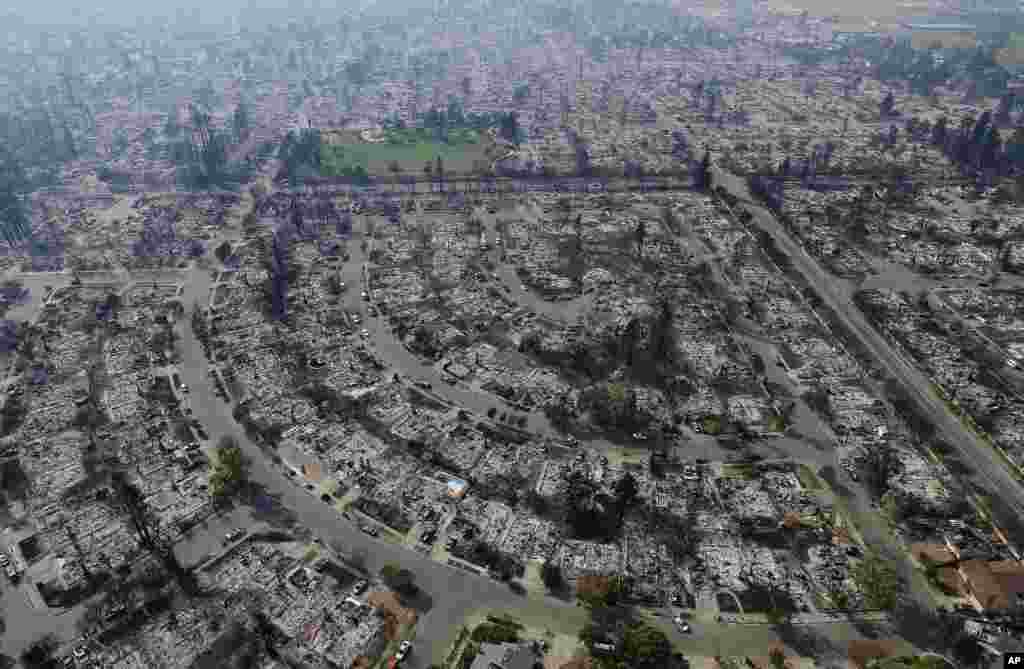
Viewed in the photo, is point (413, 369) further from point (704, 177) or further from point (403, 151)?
point (403, 151)

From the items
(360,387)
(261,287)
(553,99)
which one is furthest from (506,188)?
(553,99)

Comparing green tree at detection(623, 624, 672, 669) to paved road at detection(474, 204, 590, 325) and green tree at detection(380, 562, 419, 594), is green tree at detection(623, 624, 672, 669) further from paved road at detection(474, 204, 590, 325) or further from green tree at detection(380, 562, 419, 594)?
paved road at detection(474, 204, 590, 325)

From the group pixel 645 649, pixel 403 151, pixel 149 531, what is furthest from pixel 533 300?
pixel 403 151

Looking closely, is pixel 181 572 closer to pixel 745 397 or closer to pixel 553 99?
pixel 745 397

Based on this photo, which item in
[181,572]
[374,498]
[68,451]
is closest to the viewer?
[181,572]

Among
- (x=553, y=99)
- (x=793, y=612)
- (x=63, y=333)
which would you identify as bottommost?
(x=793, y=612)

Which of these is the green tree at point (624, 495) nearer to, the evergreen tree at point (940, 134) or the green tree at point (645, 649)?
the green tree at point (645, 649)

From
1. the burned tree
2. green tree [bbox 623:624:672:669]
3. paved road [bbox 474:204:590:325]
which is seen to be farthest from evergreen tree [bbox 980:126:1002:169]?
the burned tree
